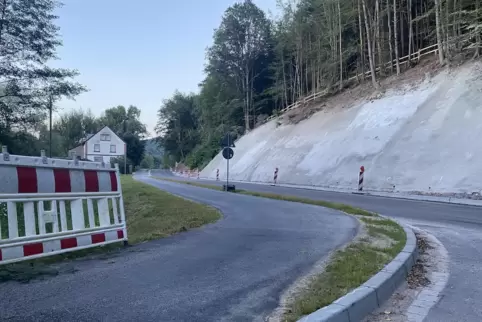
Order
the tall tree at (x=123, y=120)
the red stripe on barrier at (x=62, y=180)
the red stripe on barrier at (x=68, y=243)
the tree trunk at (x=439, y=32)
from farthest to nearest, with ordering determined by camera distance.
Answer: the tall tree at (x=123, y=120)
the tree trunk at (x=439, y=32)
the red stripe on barrier at (x=62, y=180)
the red stripe on barrier at (x=68, y=243)

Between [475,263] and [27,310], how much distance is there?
19.0ft

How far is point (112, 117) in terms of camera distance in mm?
101312

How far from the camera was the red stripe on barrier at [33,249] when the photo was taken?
4316mm

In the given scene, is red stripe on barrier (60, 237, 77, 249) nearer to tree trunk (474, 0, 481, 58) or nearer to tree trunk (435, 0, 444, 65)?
tree trunk (474, 0, 481, 58)

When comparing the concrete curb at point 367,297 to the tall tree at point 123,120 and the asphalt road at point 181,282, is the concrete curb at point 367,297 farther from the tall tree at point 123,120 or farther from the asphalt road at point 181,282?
the tall tree at point 123,120

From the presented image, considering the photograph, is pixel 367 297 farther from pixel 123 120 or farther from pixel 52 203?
pixel 123 120

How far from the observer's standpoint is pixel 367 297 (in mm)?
3594

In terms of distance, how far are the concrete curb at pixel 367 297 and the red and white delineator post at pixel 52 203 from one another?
10.8 ft

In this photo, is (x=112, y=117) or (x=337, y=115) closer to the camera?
(x=337, y=115)

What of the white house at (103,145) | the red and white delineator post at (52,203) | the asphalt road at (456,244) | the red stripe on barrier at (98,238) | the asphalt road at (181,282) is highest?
the white house at (103,145)

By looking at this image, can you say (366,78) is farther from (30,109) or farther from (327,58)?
(30,109)

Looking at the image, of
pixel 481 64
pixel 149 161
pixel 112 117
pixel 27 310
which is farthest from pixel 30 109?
pixel 149 161

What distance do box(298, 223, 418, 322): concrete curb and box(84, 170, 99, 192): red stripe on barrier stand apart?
3719mm

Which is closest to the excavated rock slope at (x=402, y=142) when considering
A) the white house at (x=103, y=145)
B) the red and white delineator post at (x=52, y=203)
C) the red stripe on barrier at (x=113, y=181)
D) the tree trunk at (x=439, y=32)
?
the tree trunk at (x=439, y=32)
